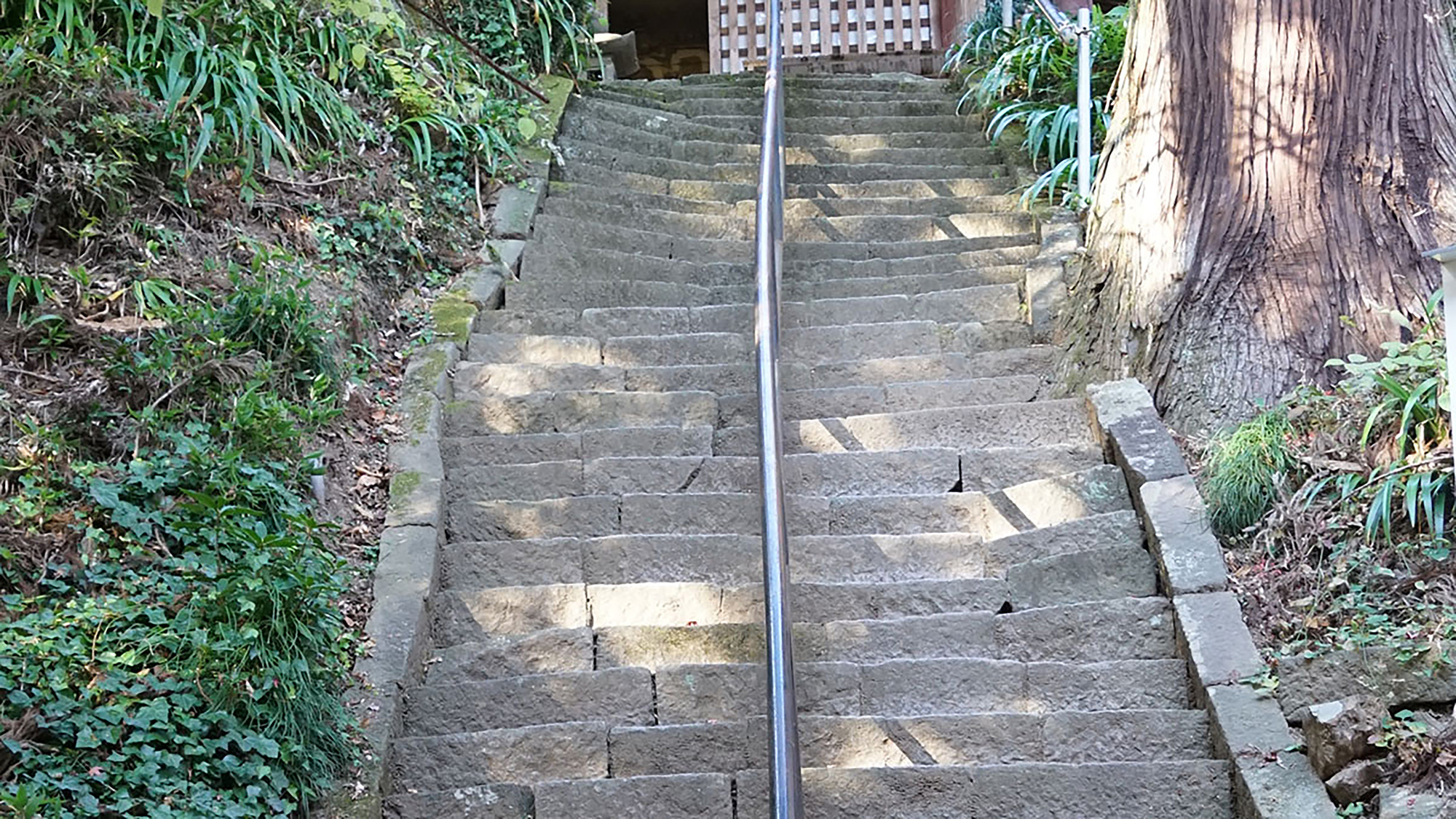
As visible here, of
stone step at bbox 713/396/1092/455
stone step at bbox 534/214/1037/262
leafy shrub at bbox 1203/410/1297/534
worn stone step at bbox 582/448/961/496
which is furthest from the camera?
stone step at bbox 534/214/1037/262

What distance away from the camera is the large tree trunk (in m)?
4.04

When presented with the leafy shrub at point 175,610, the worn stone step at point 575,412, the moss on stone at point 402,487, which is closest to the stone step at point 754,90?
the worn stone step at point 575,412


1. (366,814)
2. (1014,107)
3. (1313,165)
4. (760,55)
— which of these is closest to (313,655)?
(366,814)

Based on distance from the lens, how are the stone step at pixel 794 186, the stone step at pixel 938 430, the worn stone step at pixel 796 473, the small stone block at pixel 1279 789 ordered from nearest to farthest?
the small stone block at pixel 1279 789, the worn stone step at pixel 796 473, the stone step at pixel 938 430, the stone step at pixel 794 186

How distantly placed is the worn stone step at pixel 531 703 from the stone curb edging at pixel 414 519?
8 centimetres

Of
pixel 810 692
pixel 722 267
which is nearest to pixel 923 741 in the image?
pixel 810 692

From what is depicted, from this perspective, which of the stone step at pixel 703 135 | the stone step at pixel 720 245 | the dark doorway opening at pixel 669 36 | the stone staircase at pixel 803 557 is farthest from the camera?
the dark doorway opening at pixel 669 36

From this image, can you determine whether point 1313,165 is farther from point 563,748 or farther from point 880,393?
point 563,748

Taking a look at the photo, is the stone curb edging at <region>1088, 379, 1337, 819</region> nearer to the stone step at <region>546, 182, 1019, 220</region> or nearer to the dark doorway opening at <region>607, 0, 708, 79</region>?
the stone step at <region>546, 182, 1019, 220</region>

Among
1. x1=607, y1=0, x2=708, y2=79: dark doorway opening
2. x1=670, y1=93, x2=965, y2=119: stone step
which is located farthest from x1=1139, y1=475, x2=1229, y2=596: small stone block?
x1=607, y1=0, x2=708, y2=79: dark doorway opening

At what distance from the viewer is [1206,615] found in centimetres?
338

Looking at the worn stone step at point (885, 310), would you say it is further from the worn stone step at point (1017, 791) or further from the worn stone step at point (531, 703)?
the worn stone step at point (1017, 791)

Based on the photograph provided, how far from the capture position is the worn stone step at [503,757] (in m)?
3.23

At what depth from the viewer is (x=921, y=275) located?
5746 mm
